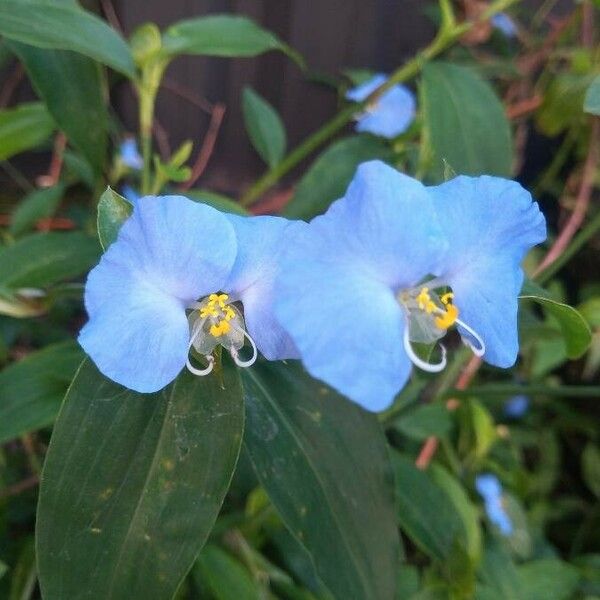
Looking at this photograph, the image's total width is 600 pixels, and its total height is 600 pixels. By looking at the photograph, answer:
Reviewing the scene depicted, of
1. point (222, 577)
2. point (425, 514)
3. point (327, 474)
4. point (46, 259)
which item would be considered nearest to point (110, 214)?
point (327, 474)

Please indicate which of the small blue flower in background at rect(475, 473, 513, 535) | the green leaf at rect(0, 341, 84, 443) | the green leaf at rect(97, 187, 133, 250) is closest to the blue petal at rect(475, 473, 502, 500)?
the small blue flower in background at rect(475, 473, 513, 535)

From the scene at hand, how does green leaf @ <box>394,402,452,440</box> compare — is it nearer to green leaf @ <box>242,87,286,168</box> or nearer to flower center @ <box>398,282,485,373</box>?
green leaf @ <box>242,87,286,168</box>

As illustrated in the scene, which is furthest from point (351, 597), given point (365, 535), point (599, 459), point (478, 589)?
point (599, 459)

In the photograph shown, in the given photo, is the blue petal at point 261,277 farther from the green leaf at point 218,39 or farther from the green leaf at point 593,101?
the green leaf at point 218,39

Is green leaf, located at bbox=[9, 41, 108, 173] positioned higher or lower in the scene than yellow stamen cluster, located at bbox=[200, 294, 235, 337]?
lower

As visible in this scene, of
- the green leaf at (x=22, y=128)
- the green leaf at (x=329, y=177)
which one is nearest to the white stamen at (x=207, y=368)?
the green leaf at (x=329, y=177)

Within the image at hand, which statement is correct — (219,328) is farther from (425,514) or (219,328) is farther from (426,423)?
(426,423)
